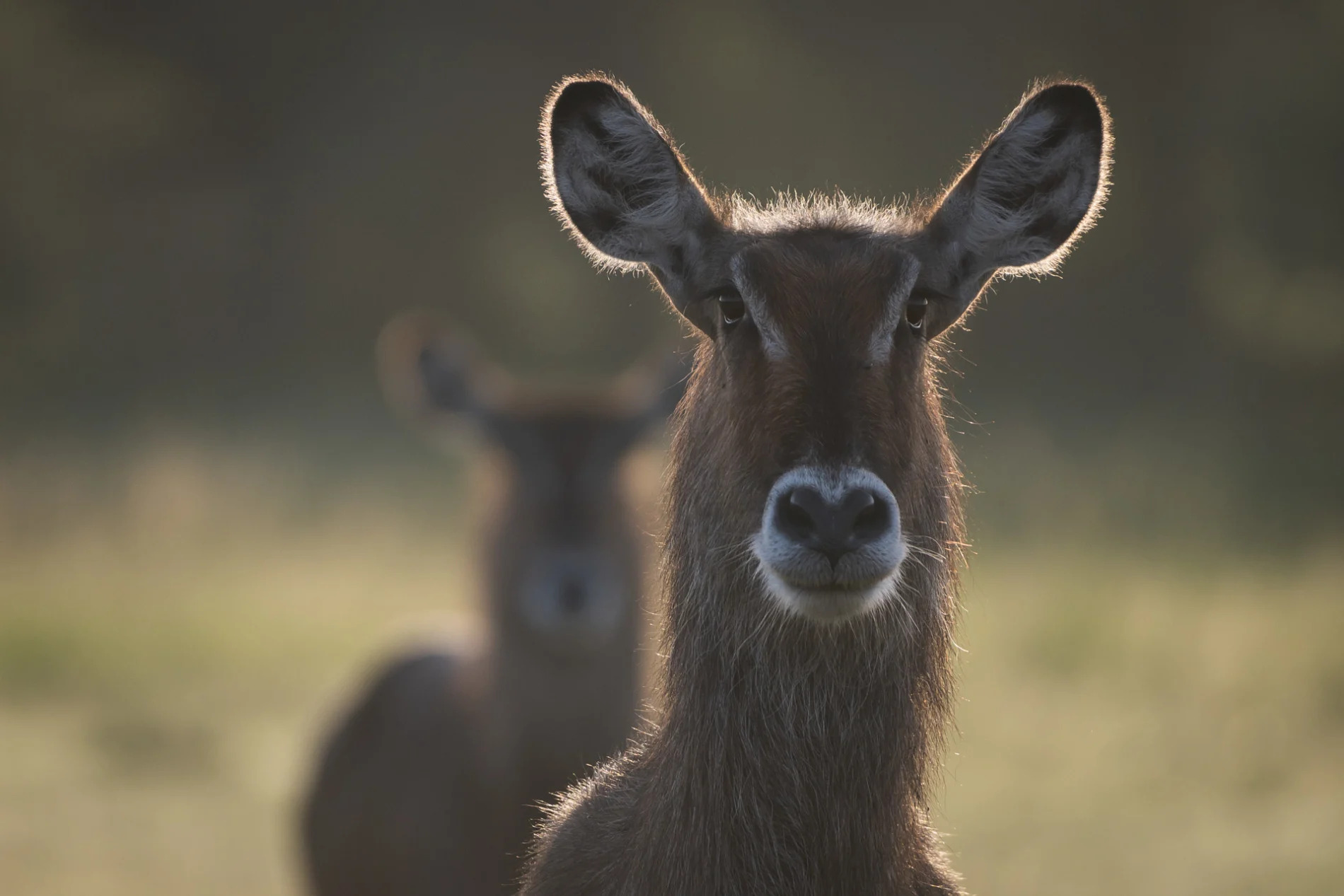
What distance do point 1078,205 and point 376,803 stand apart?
4.92 meters

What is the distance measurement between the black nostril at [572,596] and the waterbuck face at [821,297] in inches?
142

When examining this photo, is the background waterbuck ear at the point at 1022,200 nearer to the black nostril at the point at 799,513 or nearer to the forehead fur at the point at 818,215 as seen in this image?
the forehead fur at the point at 818,215

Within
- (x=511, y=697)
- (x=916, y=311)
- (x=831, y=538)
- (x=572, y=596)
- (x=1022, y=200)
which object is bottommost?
(x=511, y=697)

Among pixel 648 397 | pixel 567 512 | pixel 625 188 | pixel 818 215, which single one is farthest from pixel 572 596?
pixel 818 215

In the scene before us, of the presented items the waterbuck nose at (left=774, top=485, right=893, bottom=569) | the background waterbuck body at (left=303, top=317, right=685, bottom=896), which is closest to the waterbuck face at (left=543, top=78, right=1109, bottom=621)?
the waterbuck nose at (left=774, top=485, right=893, bottom=569)

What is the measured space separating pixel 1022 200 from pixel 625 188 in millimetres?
1091

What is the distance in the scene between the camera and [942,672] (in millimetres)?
3947

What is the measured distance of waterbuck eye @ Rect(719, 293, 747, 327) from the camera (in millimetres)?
3877

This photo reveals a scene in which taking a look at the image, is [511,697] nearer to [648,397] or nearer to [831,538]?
[648,397]

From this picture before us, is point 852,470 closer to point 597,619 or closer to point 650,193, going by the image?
point 650,193

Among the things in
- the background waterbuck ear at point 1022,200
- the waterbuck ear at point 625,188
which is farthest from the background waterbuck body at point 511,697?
the background waterbuck ear at point 1022,200

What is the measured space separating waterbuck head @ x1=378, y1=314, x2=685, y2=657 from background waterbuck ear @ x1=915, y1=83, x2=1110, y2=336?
3.96m

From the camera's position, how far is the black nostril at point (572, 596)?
7766 millimetres

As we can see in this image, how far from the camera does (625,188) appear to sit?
426 centimetres
